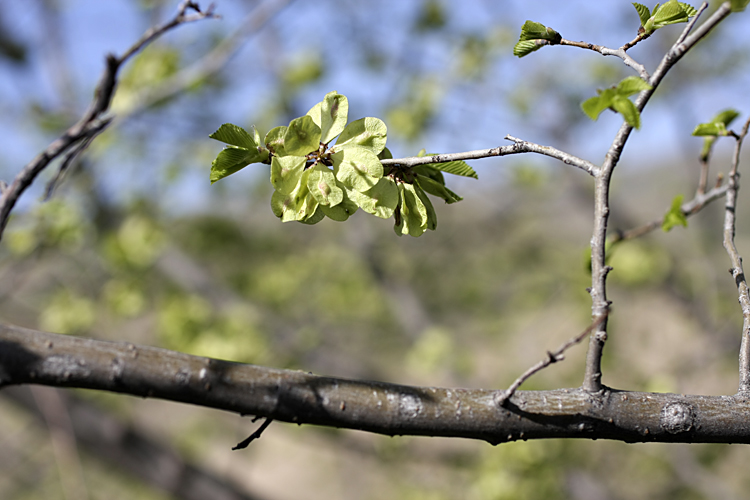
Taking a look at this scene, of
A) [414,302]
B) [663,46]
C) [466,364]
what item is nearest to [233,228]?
[414,302]

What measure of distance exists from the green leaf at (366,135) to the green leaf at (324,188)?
0.06 m

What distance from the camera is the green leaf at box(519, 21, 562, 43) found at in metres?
0.87

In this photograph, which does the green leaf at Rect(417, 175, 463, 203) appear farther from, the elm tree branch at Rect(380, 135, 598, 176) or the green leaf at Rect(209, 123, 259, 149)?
the green leaf at Rect(209, 123, 259, 149)

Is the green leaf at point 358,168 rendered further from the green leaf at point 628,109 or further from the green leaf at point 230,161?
the green leaf at point 628,109

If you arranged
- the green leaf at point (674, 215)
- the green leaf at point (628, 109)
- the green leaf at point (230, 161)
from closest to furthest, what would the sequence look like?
the green leaf at point (628, 109) < the green leaf at point (230, 161) < the green leaf at point (674, 215)

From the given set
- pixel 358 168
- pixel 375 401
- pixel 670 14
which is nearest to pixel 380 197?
pixel 358 168

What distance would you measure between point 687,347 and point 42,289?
690cm

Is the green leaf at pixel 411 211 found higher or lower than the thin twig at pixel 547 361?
higher

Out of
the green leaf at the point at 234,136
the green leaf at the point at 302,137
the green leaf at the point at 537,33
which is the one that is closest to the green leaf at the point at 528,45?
the green leaf at the point at 537,33

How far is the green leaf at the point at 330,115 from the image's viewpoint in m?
0.86

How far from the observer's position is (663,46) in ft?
16.2

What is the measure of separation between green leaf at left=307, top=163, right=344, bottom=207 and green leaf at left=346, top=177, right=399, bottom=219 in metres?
0.02

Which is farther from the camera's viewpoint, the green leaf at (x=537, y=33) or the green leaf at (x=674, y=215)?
the green leaf at (x=674, y=215)

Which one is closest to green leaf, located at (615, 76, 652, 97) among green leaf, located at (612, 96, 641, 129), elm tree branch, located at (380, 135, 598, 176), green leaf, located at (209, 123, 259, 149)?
green leaf, located at (612, 96, 641, 129)
